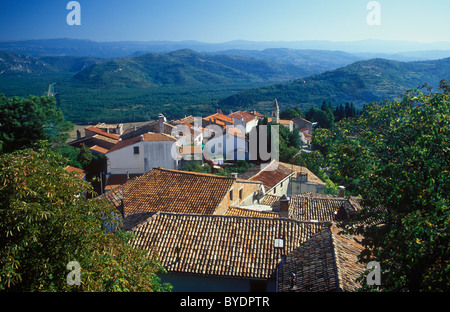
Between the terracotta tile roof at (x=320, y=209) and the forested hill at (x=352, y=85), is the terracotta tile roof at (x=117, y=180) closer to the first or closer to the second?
the terracotta tile roof at (x=320, y=209)

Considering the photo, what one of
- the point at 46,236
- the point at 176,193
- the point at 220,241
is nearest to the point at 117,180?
the point at 176,193

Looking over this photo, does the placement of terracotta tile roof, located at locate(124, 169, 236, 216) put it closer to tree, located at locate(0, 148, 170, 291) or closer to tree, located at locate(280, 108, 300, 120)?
tree, located at locate(0, 148, 170, 291)

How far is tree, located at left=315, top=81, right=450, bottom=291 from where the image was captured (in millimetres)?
5875

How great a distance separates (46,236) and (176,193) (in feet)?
38.2

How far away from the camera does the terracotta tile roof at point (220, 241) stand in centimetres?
1106

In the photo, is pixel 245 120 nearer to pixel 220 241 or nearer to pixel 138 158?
pixel 138 158

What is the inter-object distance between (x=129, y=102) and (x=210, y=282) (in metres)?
138

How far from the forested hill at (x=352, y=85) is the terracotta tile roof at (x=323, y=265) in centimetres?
12243

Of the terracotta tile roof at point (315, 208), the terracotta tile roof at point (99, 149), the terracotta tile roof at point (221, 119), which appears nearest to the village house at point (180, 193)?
the terracotta tile roof at point (315, 208)

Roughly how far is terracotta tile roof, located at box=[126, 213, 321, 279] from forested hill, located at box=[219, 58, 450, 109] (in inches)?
4768

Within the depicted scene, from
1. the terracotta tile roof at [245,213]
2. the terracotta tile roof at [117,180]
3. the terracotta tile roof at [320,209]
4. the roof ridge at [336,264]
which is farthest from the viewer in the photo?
the terracotta tile roof at [117,180]

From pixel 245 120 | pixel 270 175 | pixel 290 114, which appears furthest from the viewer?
pixel 290 114

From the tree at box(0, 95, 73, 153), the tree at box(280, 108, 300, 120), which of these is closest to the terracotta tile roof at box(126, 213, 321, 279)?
the tree at box(0, 95, 73, 153)

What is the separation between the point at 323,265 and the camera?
32.9ft
